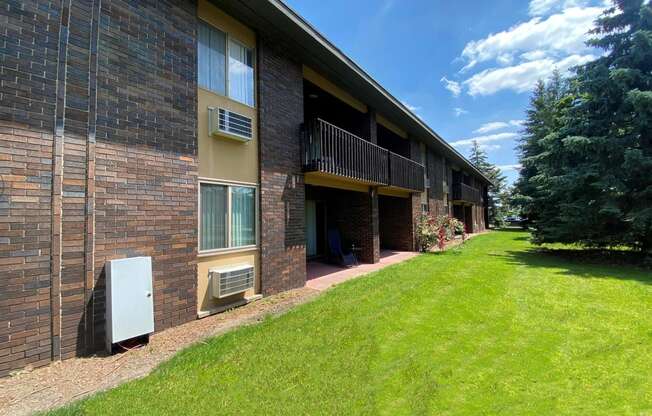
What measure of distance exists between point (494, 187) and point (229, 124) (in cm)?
4916

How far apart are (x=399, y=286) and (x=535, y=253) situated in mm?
9817

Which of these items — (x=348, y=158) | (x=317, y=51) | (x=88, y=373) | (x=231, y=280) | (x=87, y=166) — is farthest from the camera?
(x=348, y=158)

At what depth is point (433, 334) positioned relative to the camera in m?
4.44

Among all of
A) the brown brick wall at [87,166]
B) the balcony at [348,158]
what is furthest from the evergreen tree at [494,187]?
the brown brick wall at [87,166]

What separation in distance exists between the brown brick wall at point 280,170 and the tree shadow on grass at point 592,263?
802 centimetres

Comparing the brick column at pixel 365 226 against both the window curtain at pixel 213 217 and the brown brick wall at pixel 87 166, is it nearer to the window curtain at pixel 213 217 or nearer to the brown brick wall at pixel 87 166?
the window curtain at pixel 213 217

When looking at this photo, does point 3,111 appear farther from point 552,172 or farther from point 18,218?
point 552,172

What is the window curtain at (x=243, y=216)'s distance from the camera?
605 centimetres

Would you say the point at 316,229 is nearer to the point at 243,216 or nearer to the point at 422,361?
the point at 243,216

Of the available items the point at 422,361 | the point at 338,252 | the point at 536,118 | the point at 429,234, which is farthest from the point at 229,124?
the point at 536,118

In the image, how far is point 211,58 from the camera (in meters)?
5.81

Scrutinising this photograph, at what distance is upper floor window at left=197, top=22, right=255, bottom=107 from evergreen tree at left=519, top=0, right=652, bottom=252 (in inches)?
457

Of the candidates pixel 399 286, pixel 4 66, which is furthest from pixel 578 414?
pixel 4 66

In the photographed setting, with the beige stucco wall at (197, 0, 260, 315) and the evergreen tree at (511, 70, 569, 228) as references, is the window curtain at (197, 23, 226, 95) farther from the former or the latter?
the evergreen tree at (511, 70, 569, 228)
